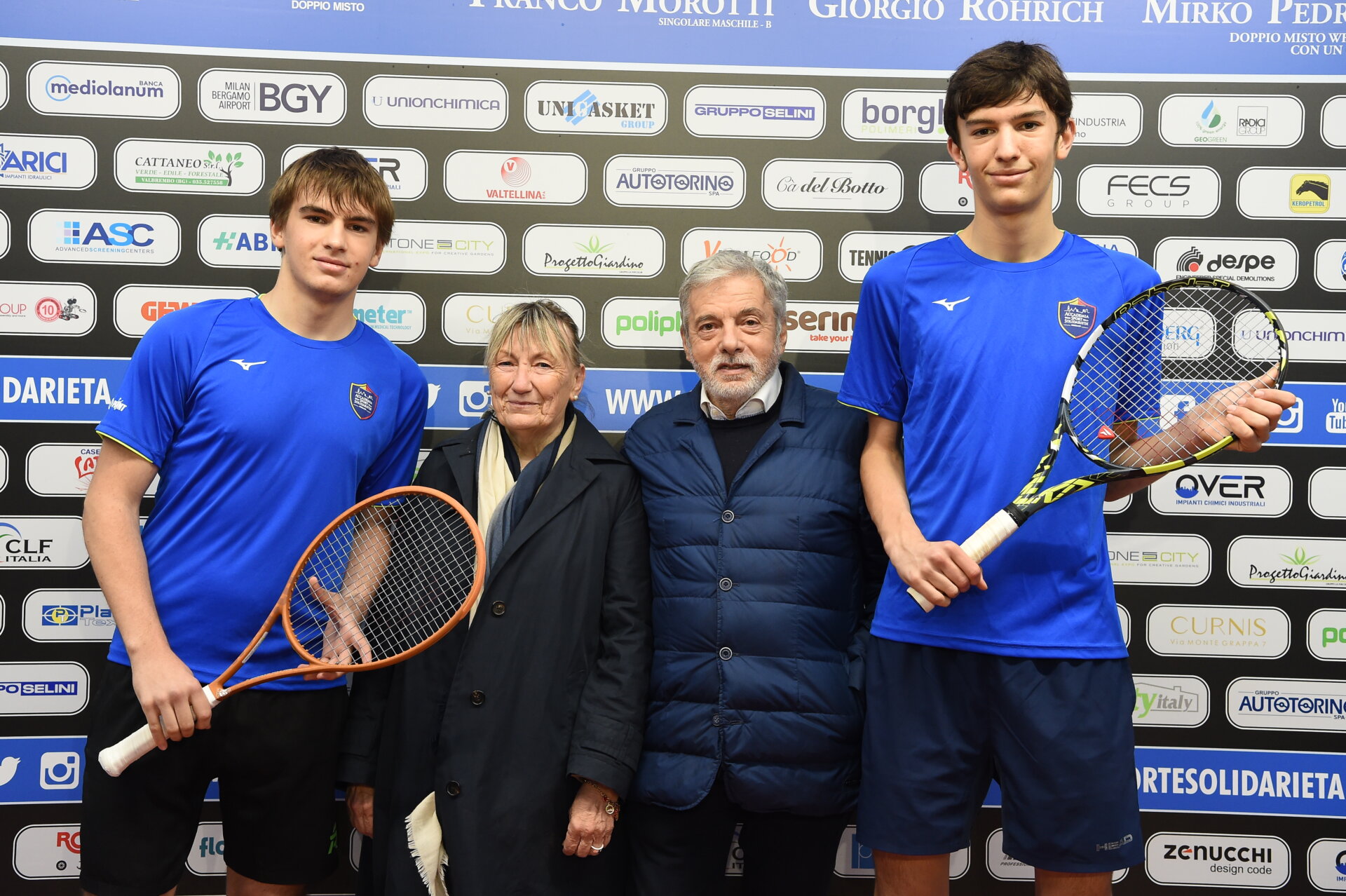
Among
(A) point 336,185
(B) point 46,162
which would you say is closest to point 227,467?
(A) point 336,185

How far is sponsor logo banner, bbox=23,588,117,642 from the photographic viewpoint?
10.3ft

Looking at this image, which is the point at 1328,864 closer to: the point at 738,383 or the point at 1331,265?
the point at 1331,265

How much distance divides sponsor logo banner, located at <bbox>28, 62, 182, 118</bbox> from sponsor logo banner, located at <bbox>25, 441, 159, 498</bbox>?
1.22 meters

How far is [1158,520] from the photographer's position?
126 inches

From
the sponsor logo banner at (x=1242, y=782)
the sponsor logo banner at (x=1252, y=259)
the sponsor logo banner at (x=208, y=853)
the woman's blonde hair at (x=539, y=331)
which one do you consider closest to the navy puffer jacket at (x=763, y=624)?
the woman's blonde hair at (x=539, y=331)

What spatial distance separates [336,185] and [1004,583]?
7.11ft

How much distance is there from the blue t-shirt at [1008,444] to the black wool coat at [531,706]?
0.73 metres

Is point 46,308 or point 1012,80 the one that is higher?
point 1012,80

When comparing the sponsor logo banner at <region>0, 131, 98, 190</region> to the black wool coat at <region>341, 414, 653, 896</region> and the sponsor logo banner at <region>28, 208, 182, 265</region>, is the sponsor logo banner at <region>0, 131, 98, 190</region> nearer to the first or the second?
the sponsor logo banner at <region>28, 208, 182, 265</region>

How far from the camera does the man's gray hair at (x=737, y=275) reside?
258 cm

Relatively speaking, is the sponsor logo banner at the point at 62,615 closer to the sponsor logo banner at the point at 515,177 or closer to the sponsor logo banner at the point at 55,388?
the sponsor logo banner at the point at 55,388

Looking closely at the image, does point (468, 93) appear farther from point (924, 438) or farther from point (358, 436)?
point (924, 438)

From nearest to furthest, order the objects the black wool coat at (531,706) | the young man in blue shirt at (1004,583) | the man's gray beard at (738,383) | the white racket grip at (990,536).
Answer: the white racket grip at (990,536) < the young man in blue shirt at (1004,583) < the black wool coat at (531,706) < the man's gray beard at (738,383)

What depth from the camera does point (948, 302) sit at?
7.43 ft
